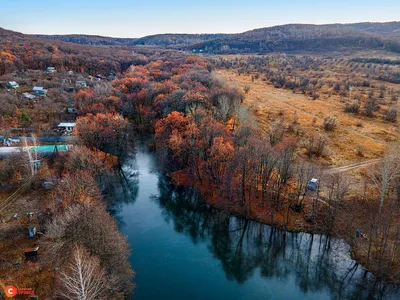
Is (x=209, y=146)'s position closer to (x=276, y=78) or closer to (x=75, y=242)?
(x=75, y=242)

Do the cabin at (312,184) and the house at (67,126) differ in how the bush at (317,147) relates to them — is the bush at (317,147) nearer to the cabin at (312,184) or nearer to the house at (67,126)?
the cabin at (312,184)

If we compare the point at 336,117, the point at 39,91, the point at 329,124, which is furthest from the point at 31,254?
the point at 336,117

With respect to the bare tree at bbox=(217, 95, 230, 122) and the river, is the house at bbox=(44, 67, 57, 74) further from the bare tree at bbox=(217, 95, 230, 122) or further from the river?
the river

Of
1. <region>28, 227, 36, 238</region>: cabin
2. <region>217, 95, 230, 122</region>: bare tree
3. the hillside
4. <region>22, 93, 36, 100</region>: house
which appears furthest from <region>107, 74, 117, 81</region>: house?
<region>28, 227, 36, 238</region>: cabin

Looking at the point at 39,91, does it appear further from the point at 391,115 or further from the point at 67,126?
the point at 391,115

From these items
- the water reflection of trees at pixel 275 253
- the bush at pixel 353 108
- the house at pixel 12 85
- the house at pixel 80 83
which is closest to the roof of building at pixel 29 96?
the house at pixel 12 85

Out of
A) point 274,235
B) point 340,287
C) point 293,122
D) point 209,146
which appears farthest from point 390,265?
point 293,122
